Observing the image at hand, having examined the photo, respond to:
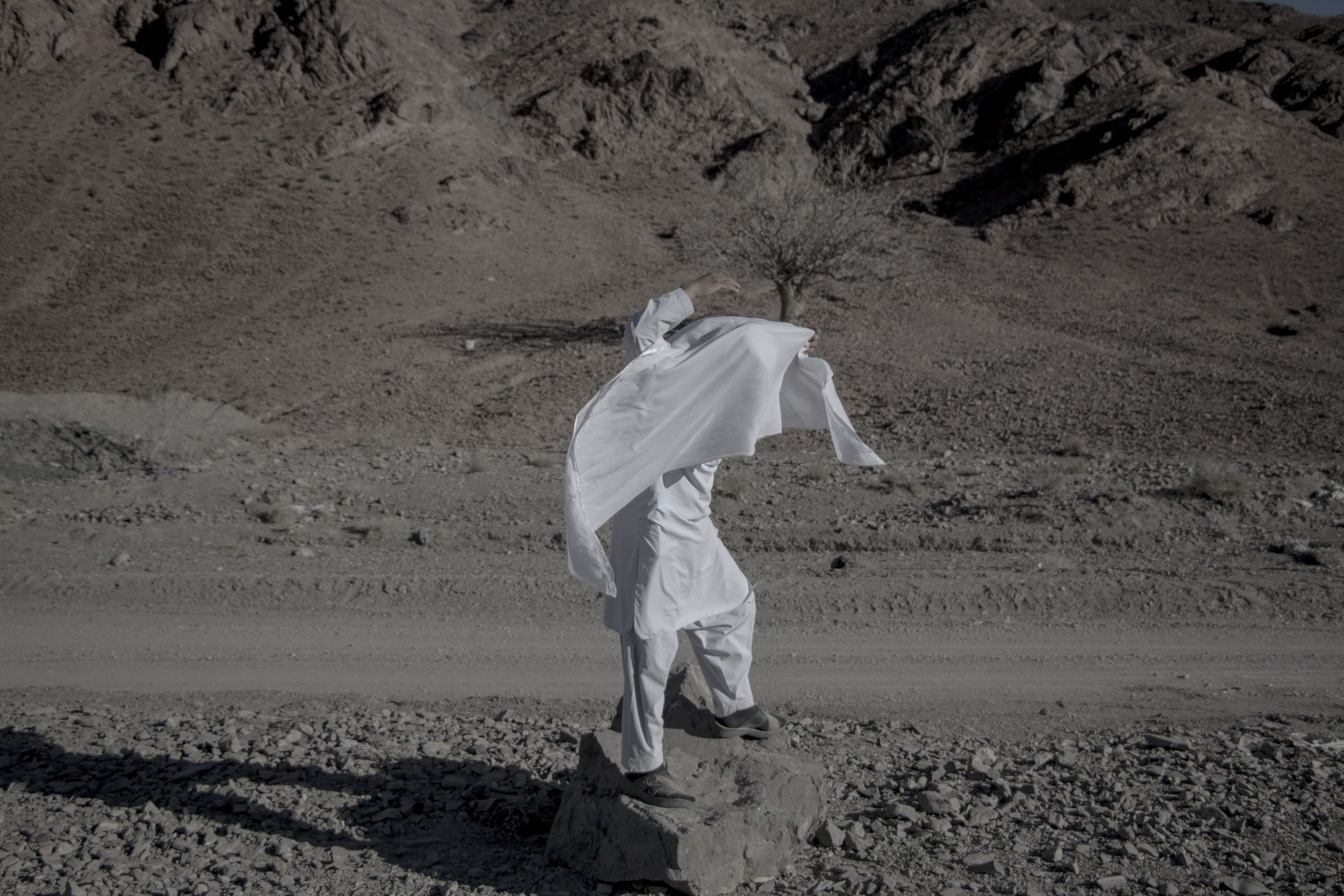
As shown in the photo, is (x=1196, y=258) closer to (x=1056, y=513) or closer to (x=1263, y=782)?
(x=1056, y=513)

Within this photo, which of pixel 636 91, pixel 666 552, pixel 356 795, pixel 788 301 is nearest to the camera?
pixel 666 552

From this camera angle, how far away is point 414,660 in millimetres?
6070

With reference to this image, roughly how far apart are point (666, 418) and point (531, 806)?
165 cm

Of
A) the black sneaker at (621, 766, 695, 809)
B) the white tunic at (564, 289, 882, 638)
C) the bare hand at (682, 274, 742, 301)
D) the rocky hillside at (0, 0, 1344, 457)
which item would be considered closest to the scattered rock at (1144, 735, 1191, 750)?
the white tunic at (564, 289, 882, 638)

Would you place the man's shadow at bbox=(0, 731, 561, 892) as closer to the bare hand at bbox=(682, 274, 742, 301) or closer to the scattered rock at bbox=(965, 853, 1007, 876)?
the scattered rock at bbox=(965, 853, 1007, 876)

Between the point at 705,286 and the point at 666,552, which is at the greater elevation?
the point at 705,286

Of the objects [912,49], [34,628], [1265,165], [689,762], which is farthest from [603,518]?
[912,49]

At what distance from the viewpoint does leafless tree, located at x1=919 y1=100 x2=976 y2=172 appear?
3159 centimetres

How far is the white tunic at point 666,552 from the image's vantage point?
10.9ft

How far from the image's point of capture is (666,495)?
342 cm

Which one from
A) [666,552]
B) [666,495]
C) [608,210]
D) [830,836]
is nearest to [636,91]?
[608,210]

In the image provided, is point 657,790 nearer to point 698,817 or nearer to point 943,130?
point 698,817

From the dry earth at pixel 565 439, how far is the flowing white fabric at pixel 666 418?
130cm

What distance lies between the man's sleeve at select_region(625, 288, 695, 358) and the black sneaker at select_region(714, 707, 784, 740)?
143 cm
